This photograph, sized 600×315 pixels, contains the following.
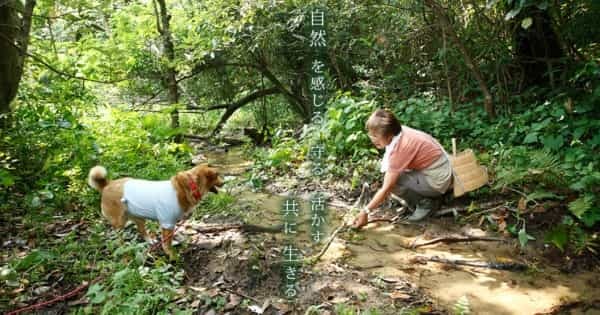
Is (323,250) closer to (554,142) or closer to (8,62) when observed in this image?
(554,142)

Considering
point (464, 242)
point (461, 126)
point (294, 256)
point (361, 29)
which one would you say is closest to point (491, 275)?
point (464, 242)

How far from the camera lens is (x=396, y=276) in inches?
143

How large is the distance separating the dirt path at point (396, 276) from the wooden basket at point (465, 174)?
1.46 feet

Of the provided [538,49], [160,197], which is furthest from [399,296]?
[538,49]

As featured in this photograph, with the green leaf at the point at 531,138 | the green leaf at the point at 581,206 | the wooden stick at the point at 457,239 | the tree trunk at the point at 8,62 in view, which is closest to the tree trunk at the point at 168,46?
the tree trunk at the point at 8,62

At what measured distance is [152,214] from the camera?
3.73 meters

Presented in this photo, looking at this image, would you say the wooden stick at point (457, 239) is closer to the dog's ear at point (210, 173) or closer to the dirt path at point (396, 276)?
the dirt path at point (396, 276)

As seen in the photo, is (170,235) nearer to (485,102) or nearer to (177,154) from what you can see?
(177,154)

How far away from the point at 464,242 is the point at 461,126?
284 cm

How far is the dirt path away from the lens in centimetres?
318

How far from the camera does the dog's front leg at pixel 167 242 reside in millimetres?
3723

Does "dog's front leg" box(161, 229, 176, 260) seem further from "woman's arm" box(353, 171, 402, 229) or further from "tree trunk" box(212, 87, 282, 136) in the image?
"tree trunk" box(212, 87, 282, 136)

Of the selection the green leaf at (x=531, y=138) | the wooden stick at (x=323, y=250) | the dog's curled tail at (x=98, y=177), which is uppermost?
the green leaf at (x=531, y=138)

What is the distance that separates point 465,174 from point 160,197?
3.31 m
